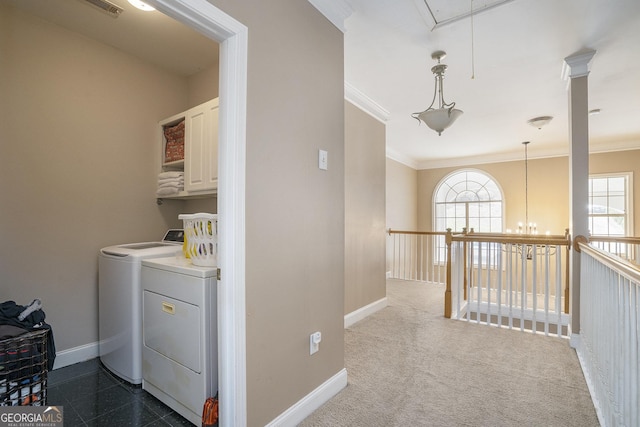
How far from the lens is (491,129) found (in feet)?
16.2

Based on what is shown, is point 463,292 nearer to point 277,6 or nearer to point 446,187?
point 446,187

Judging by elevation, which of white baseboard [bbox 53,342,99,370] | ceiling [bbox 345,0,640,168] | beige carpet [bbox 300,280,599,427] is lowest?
beige carpet [bbox 300,280,599,427]

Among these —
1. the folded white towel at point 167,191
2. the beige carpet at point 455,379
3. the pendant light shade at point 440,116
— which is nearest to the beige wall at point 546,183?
the beige carpet at point 455,379

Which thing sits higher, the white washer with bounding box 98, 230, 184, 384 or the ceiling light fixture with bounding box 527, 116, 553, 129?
the ceiling light fixture with bounding box 527, 116, 553, 129

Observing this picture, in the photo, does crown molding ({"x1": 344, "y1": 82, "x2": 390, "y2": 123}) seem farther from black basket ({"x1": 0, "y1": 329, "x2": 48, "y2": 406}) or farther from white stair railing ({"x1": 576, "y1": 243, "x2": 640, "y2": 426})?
black basket ({"x1": 0, "y1": 329, "x2": 48, "y2": 406})

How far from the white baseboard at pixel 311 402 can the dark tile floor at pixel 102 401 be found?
0.55 meters

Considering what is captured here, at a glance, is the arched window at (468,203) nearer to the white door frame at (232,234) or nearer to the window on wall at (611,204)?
the window on wall at (611,204)

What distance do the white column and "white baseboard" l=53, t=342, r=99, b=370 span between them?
13.3ft

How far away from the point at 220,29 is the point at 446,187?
7.17 meters

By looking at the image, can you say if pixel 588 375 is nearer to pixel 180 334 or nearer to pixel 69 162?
pixel 180 334

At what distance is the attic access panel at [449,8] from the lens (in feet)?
6.64

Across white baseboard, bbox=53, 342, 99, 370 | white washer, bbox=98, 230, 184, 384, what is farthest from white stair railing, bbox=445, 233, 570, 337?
white baseboard, bbox=53, 342, 99, 370

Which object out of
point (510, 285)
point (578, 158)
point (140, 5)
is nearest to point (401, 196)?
point (510, 285)

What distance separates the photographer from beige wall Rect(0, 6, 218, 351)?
6.94ft
